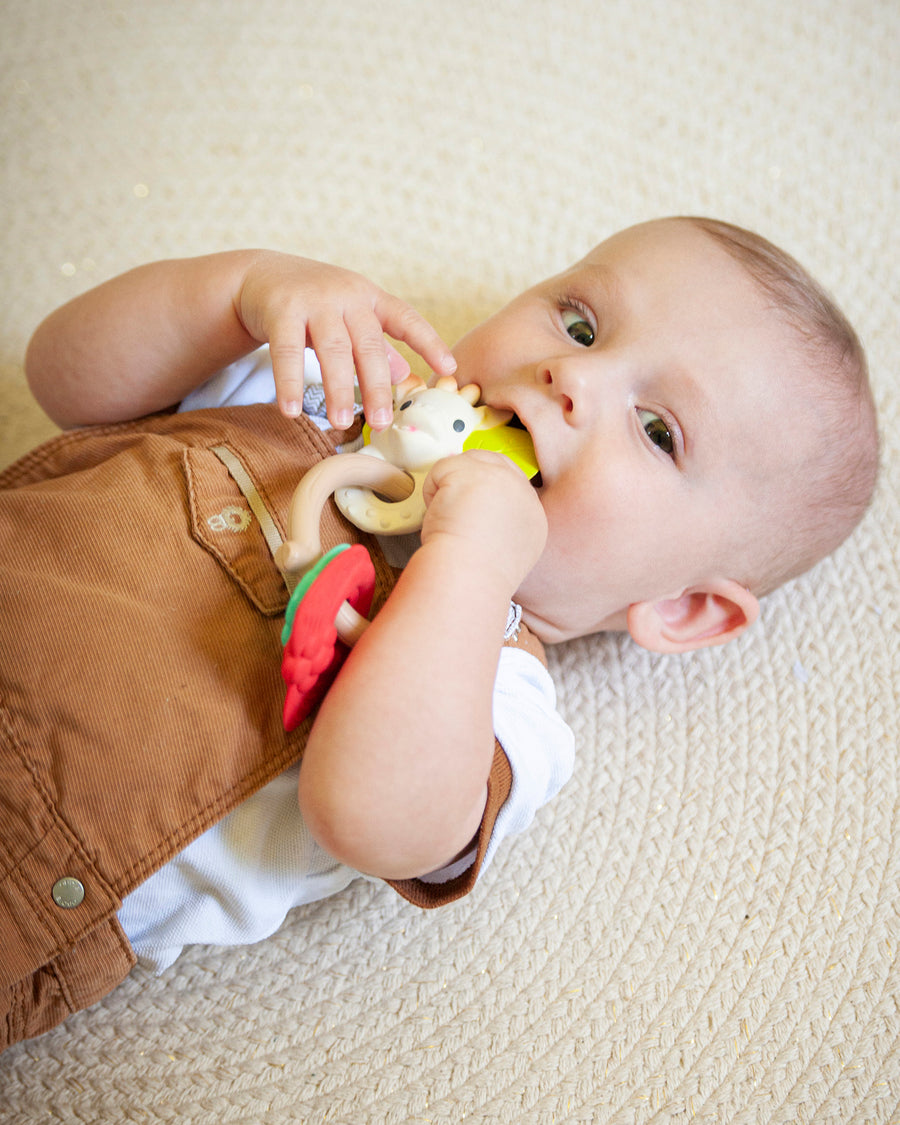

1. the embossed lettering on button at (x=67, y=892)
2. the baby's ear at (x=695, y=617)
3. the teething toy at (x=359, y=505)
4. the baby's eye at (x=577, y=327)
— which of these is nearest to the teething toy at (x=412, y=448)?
the teething toy at (x=359, y=505)

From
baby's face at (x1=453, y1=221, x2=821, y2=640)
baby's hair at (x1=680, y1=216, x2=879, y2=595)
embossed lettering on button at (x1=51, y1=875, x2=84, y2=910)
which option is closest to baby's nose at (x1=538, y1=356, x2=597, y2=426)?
baby's face at (x1=453, y1=221, x2=821, y2=640)

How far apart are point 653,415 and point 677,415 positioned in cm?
2

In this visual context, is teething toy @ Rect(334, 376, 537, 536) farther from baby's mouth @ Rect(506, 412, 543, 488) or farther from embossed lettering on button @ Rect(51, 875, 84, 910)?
embossed lettering on button @ Rect(51, 875, 84, 910)

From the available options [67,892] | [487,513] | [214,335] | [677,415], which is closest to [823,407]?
[677,415]

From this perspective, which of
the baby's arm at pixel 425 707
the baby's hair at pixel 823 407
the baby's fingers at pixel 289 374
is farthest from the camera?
the baby's hair at pixel 823 407

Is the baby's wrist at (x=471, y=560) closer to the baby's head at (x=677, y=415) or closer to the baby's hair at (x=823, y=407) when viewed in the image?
the baby's head at (x=677, y=415)

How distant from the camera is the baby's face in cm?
94

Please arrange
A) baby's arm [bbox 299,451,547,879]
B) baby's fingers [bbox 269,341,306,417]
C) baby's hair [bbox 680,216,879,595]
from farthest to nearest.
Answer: baby's hair [bbox 680,216,879,595], baby's fingers [bbox 269,341,306,417], baby's arm [bbox 299,451,547,879]

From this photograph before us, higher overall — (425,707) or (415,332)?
(415,332)

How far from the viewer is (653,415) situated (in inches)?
38.2

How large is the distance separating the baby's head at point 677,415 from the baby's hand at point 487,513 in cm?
7

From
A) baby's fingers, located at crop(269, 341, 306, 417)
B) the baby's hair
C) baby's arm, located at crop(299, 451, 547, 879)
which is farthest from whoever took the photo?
the baby's hair

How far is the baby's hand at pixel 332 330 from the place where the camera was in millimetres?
902

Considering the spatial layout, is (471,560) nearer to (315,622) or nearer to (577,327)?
(315,622)
